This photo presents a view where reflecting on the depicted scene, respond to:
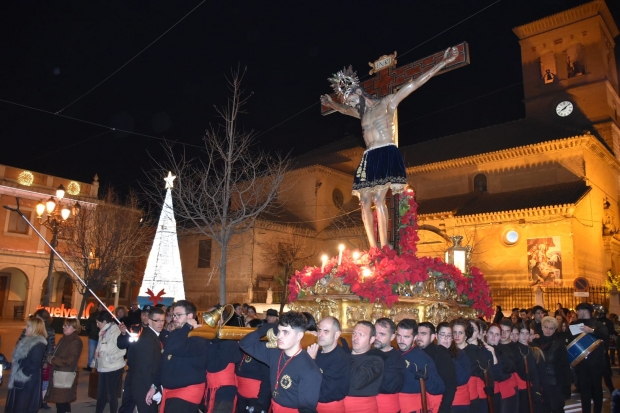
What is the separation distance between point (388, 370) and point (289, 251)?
99.3 feet

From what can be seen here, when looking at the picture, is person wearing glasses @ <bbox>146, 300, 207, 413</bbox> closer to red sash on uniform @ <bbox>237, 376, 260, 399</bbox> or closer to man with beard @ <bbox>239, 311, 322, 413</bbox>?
red sash on uniform @ <bbox>237, 376, 260, 399</bbox>

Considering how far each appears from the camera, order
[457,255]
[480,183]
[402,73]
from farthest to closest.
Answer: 1. [480,183]
2. [457,255]
3. [402,73]

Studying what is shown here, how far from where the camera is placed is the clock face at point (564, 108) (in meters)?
35.5

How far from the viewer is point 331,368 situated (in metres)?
4.18

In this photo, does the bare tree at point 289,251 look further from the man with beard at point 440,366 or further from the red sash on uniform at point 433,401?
the red sash on uniform at point 433,401

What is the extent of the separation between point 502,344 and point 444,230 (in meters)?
23.8

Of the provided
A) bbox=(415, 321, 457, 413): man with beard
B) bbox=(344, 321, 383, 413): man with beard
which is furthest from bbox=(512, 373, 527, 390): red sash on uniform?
bbox=(344, 321, 383, 413): man with beard

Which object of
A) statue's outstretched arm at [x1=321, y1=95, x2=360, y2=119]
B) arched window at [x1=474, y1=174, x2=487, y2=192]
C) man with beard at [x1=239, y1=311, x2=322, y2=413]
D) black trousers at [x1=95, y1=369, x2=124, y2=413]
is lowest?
black trousers at [x1=95, y1=369, x2=124, y2=413]

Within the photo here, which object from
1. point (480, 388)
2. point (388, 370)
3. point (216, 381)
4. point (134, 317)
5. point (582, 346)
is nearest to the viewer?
point (388, 370)

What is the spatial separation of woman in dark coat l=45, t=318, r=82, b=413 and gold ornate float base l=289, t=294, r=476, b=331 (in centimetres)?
354

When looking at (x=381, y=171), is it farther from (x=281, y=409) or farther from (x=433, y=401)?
(x=281, y=409)

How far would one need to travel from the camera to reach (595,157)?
101ft

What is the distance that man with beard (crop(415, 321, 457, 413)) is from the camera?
17.6 ft

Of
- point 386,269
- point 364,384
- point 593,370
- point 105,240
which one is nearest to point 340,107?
point 386,269
